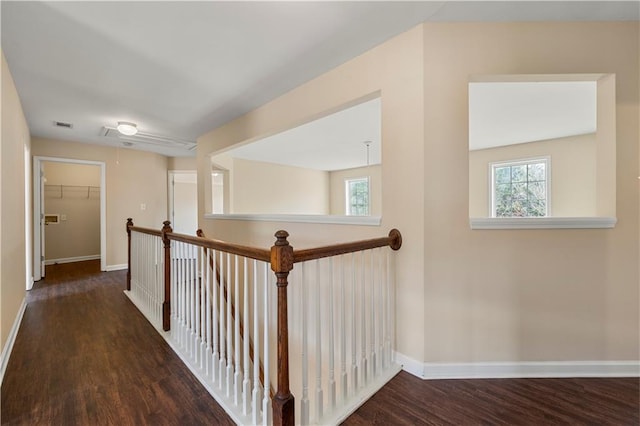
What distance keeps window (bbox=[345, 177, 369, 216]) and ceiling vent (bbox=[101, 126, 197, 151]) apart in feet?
14.0

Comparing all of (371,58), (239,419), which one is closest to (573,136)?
(371,58)

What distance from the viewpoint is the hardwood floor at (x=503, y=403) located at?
1478 mm

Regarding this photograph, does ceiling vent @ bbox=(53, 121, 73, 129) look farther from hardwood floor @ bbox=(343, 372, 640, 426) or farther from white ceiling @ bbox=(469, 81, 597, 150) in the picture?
white ceiling @ bbox=(469, 81, 597, 150)

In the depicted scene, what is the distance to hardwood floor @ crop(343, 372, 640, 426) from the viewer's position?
148 centimetres

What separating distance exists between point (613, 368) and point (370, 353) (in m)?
1.60

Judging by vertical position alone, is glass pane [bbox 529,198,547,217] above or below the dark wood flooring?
above

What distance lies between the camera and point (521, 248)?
6.12 feet

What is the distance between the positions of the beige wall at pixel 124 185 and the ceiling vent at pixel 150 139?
0.84m

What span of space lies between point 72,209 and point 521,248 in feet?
26.8

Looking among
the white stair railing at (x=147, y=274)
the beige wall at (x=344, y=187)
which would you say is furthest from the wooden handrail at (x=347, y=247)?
the beige wall at (x=344, y=187)

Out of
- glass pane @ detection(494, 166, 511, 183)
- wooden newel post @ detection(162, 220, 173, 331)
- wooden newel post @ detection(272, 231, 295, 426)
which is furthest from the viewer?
glass pane @ detection(494, 166, 511, 183)

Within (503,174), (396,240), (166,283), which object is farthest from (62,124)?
(503,174)

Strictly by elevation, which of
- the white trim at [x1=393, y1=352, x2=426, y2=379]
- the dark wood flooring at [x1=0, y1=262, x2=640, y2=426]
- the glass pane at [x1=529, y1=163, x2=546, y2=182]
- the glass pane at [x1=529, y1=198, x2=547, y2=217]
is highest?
the glass pane at [x1=529, y1=163, x2=546, y2=182]

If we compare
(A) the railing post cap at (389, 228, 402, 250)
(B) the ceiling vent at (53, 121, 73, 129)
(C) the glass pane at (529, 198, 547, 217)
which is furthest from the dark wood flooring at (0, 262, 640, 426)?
(C) the glass pane at (529, 198, 547, 217)
